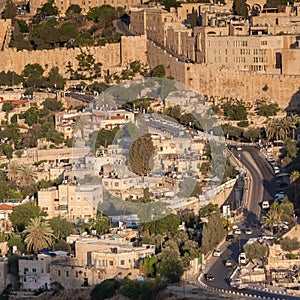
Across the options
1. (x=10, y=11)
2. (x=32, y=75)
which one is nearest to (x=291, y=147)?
(x=32, y=75)

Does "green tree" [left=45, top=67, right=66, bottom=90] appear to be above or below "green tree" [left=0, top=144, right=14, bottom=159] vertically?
above

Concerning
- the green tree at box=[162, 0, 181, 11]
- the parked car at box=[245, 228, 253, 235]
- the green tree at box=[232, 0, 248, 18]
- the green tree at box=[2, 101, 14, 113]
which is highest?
the green tree at box=[232, 0, 248, 18]

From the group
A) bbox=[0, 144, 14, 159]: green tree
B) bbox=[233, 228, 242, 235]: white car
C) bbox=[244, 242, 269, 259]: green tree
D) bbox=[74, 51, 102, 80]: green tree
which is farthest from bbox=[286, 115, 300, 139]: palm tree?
bbox=[74, 51, 102, 80]: green tree

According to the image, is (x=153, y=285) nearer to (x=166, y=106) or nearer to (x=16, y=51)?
(x=166, y=106)

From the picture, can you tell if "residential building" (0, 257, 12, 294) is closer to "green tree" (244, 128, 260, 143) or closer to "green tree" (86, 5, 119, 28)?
"green tree" (244, 128, 260, 143)

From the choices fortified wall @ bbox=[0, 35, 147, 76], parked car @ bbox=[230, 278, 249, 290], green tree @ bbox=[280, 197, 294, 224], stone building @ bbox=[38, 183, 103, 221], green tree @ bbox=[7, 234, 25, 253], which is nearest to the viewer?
parked car @ bbox=[230, 278, 249, 290]

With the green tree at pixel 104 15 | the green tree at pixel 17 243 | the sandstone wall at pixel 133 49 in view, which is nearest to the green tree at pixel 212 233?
the green tree at pixel 17 243
